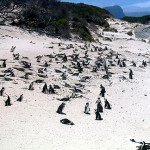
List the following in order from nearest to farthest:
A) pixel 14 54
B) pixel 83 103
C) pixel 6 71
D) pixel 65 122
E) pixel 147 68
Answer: pixel 65 122 → pixel 83 103 → pixel 6 71 → pixel 14 54 → pixel 147 68

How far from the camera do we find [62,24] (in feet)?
171

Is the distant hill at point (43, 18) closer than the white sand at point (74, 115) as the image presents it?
No

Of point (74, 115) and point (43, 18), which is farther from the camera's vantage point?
point (43, 18)

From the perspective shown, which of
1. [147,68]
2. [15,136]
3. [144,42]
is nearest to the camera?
[15,136]

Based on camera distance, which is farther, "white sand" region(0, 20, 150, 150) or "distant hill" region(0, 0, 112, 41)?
"distant hill" region(0, 0, 112, 41)

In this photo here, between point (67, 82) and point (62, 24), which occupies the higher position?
point (62, 24)

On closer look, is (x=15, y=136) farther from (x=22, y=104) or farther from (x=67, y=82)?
(x=67, y=82)

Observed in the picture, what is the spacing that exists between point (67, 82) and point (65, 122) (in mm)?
8900

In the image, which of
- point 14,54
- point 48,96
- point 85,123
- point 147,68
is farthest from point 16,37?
point 85,123

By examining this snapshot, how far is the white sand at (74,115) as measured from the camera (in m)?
17.9

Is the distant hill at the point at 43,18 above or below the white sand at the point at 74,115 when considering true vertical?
above

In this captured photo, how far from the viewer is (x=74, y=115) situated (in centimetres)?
2197

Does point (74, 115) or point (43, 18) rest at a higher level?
point (43, 18)

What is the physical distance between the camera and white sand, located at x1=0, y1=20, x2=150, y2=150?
704 inches
